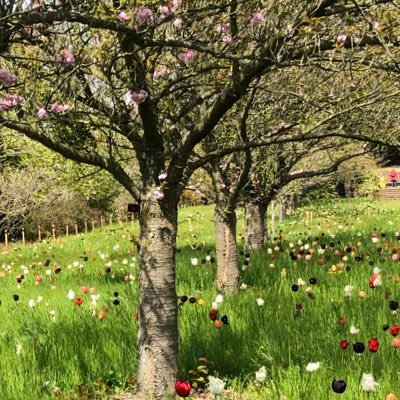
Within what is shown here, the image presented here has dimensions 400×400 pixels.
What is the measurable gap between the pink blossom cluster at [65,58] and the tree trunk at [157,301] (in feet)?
3.69

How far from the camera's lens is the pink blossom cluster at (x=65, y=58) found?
3.21 meters

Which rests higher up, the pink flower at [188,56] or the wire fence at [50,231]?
the pink flower at [188,56]

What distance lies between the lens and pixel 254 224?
9.80 meters

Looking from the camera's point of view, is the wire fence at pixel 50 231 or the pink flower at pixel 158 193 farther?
the wire fence at pixel 50 231

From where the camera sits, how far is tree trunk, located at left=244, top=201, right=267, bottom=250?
966 centimetres

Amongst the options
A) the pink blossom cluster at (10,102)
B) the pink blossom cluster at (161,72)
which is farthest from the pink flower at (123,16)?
the pink blossom cluster at (161,72)

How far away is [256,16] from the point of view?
10.3ft

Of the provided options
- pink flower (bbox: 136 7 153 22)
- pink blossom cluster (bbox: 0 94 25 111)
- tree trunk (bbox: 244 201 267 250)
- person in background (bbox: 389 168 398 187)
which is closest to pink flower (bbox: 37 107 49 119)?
pink blossom cluster (bbox: 0 94 25 111)

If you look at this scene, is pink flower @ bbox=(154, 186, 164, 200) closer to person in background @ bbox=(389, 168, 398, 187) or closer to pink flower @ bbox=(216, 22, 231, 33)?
pink flower @ bbox=(216, 22, 231, 33)

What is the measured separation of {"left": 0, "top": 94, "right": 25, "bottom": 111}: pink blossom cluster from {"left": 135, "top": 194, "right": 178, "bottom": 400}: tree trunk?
44.0 inches

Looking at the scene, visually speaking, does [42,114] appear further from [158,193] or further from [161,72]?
[161,72]

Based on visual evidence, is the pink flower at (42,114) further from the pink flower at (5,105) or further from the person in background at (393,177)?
the person in background at (393,177)

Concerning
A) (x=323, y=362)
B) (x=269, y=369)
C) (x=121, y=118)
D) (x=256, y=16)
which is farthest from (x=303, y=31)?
(x=269, y=369)

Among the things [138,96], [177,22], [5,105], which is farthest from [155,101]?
[5,105]
